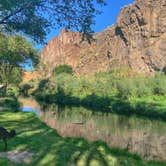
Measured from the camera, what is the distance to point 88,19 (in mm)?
20484

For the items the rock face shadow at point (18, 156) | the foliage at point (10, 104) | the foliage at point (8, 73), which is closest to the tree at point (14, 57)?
the foliage at point (8, 73)

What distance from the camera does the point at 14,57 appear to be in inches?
2420

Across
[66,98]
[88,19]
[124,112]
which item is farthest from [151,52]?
[88,19]

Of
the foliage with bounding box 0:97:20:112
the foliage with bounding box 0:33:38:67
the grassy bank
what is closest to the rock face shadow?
the foliage with bounding box 0:33:38:67

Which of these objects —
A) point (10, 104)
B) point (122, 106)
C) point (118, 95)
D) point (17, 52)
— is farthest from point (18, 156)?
point (118, 95)

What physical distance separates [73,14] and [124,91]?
7081 centimetres

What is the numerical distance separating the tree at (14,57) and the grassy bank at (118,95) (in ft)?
49.5

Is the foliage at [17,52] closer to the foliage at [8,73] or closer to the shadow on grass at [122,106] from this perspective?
the foliage at [8,73]

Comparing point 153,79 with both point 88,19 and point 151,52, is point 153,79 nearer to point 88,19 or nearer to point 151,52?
point 88,19

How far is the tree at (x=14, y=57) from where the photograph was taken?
52.9 meters

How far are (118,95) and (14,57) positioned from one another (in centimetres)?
3533

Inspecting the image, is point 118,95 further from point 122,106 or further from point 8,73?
point 8,73

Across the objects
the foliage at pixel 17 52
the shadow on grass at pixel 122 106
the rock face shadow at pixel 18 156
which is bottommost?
the rock face shadow at pixel 18 156

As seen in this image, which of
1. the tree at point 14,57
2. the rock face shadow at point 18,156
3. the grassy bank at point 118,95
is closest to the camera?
the rock face shadow at point 18,156
